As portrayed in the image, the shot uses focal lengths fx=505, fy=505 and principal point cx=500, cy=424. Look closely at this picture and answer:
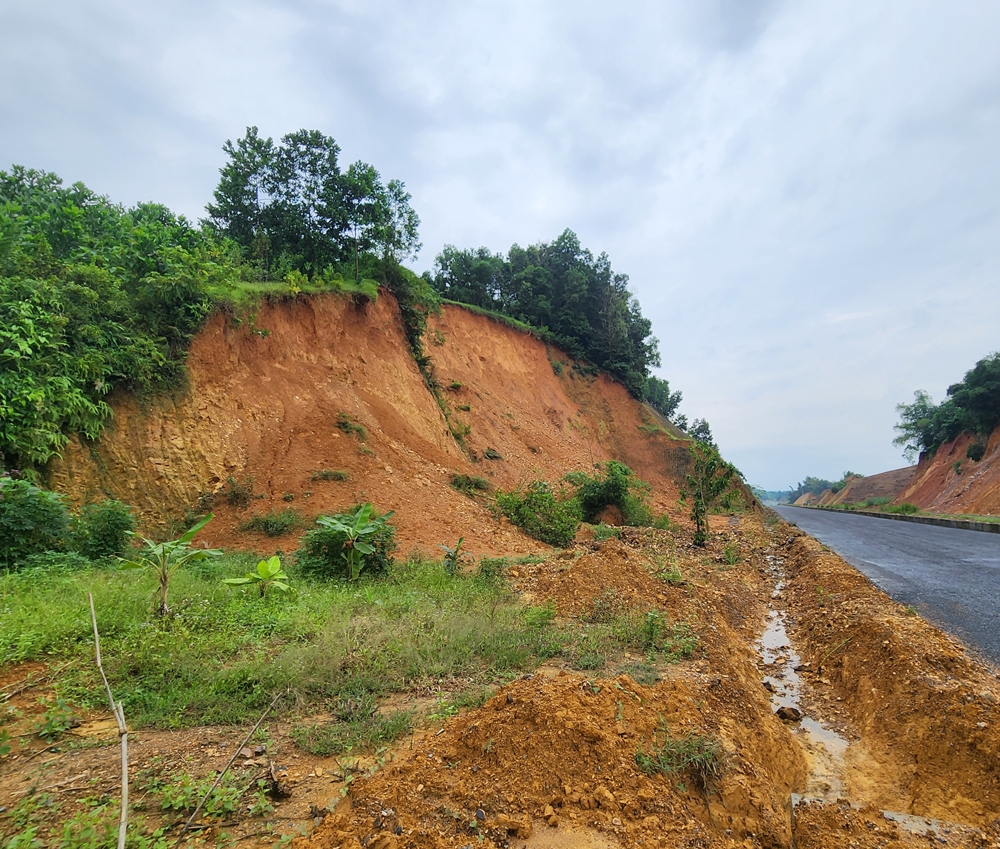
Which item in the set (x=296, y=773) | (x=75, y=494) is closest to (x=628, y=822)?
(x=296, y=773)

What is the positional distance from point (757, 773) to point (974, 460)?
1648 inches

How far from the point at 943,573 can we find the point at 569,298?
23.2m

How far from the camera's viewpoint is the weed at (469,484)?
1405cm

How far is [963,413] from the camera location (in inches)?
1363

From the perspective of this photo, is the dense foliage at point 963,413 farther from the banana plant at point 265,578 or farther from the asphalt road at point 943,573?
the banana plant at point 265,578

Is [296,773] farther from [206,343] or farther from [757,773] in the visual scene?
[206,343]

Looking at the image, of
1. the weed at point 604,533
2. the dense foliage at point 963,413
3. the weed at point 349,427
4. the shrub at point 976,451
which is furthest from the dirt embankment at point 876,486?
the weed at point 349,427

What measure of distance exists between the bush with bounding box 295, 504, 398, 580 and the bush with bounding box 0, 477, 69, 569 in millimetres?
3160

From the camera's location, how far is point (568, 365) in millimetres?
30203

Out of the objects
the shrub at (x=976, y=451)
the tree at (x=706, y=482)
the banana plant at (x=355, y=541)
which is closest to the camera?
the banana plant at (x=355, y=541)

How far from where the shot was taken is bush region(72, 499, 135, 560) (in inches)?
282

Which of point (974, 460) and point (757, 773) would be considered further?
point (974, 460)

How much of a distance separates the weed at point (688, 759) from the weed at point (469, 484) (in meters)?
10.8

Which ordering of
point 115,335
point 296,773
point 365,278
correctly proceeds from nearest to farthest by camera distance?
point 296,773 → point 115,335 → point 365,278
